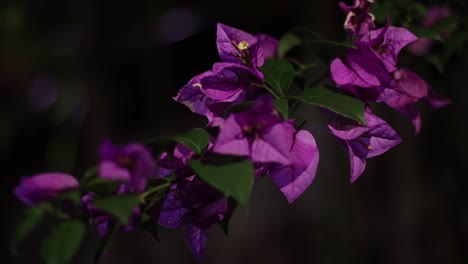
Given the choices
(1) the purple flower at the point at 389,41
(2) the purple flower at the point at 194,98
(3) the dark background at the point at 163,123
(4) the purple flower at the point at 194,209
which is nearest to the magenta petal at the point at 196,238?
(4) the purple flower at the point at 194,209

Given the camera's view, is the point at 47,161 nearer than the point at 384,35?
No

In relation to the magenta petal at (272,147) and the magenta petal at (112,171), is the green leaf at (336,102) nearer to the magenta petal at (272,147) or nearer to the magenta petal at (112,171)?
the magenta petal at (272,147)

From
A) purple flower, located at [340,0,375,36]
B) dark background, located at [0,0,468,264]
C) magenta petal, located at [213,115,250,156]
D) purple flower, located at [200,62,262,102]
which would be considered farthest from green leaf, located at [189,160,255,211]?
dark background, located at [0,0,468,264]

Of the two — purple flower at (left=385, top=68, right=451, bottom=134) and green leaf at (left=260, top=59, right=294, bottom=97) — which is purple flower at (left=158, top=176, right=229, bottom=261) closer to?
green leaf at (left=260, top=59, right=294, bottom=97)

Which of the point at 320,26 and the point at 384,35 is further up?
the point at 384,35

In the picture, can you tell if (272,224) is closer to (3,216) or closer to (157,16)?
(157,16)

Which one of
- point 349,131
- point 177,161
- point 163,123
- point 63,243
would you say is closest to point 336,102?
point 349,131

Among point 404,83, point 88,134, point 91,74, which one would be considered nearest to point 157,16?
point 91,74
